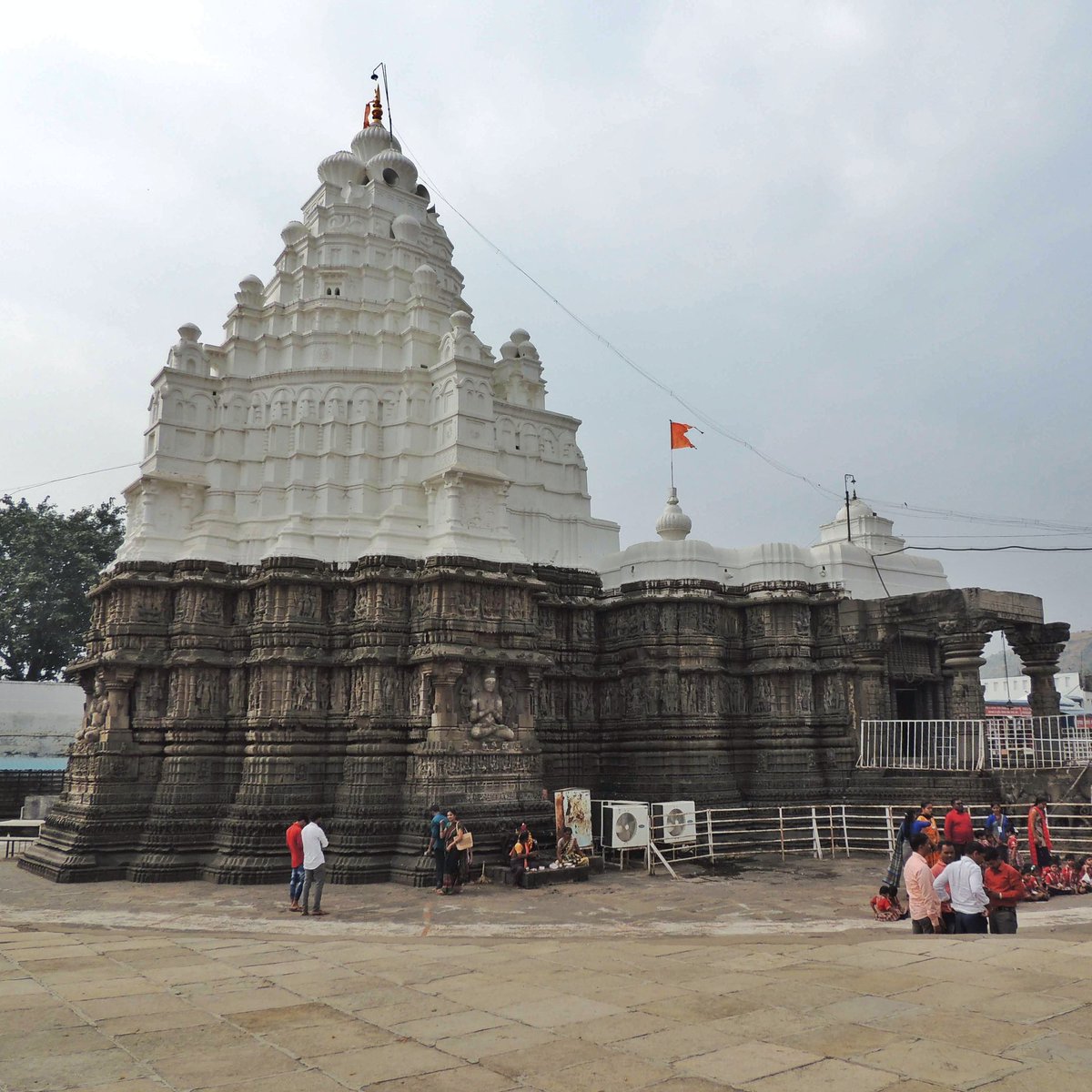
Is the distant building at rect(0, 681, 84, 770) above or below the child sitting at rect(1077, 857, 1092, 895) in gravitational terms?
above

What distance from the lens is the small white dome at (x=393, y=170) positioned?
26.9 meters

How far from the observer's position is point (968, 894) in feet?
32.4

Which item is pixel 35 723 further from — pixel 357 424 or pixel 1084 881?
pixel 1084 881

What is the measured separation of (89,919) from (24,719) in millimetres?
29505

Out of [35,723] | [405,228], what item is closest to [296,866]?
[405,228]

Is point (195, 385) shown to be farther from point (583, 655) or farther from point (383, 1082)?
point (383, 1082)

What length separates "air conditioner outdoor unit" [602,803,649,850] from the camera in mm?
19172

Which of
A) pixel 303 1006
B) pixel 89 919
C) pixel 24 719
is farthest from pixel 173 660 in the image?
pixel 24 719

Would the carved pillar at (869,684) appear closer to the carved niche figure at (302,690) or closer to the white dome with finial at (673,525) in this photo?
the white dome with finial at (673,525)

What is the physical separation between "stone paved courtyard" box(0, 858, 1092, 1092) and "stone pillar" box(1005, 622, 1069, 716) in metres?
12.4

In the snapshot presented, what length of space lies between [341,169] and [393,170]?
1.49 meters

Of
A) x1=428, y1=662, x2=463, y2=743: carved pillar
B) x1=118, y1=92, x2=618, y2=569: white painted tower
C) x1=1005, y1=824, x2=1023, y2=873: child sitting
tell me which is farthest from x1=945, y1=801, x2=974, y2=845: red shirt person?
x1=118, y1=92, x2=618, y2=569: white painted tower

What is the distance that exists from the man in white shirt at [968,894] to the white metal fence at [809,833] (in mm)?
8665

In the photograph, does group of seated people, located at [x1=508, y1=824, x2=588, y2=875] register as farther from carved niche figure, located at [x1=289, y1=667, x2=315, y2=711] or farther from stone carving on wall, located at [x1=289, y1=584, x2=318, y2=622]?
stone carving on wall, located at [x1=289, y1=584, x2=318, y2=622]
